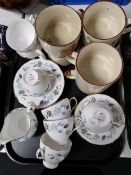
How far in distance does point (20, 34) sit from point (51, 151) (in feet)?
1.05

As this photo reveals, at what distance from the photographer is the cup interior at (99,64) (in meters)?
0.74

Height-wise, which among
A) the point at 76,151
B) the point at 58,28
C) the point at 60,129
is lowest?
the point at 76,151

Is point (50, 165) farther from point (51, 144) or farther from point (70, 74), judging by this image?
point (70, 74)

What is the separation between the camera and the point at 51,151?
26.8 inches

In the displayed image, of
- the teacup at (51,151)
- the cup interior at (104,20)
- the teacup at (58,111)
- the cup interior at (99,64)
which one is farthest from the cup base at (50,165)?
the cup interior at (104,20)

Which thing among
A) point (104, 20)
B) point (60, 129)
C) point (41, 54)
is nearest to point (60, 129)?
point (60, 129)

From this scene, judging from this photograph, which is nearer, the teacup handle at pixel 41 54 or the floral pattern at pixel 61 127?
the floral pattern at pixel 61 127

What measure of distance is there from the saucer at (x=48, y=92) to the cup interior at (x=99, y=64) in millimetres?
70

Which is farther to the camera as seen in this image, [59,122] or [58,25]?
[58,25]

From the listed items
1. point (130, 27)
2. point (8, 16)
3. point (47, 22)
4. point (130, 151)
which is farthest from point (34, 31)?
point (130, 151)

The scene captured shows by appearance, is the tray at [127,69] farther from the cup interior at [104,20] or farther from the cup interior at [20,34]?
the cup interior at [20,34]

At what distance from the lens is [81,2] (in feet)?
2.91

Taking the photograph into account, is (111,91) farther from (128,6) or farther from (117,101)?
(128,6)

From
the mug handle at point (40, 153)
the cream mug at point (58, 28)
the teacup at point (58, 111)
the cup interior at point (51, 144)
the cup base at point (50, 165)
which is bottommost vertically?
the cup base at point (50, 165)
